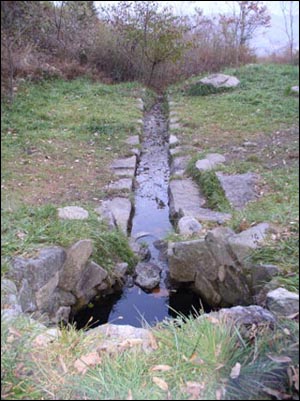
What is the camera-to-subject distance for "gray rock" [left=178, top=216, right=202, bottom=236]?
3590mm

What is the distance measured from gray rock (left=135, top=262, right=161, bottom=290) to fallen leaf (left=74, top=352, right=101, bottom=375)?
135 cm

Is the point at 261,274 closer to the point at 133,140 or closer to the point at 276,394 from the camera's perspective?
the point at 276,394

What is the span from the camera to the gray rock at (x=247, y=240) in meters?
2.90

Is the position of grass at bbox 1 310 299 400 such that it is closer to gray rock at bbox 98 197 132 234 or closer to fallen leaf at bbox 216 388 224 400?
fallen leaf at bbox 216 388 224 400

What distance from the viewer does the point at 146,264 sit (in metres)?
3.56

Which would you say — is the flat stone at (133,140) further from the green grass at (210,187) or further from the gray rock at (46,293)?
the gray rock at (46,293)

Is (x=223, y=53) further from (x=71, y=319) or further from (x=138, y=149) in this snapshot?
(x=71, y=319)

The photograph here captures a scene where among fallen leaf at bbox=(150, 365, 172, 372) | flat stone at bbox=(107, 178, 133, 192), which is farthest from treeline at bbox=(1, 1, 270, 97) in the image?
fallen leaf at bbox=(150, 365, 172, 372)

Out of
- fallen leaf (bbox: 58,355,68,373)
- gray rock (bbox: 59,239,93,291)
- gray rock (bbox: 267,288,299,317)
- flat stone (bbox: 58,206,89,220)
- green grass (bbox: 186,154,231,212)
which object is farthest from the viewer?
green grass (bbox: 186,154,231,212)

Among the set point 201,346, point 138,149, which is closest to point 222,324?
point 201,346

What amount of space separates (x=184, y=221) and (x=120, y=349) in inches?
70.3

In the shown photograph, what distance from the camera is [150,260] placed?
3703 millimetres

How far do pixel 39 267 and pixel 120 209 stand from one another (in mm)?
1536

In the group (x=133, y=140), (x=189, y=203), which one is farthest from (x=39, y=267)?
(x=133, y=140)
